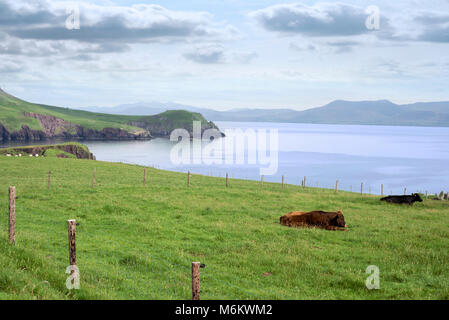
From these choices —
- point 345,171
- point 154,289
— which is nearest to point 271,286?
point 154,289

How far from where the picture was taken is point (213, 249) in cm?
1656

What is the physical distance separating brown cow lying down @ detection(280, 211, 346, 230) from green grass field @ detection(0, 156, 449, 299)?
3.30ft

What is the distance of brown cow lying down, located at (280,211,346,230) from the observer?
21.7 metres

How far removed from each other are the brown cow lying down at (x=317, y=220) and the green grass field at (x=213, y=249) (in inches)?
39.6

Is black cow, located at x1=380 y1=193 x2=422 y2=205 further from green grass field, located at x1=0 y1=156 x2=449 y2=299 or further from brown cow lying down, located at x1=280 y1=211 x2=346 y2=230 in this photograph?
brown cow lying down, located at x1=280 y1=211 x2=346 y2=230

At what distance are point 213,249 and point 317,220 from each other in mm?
8030

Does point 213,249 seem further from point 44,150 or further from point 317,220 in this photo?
Result: point 44,150

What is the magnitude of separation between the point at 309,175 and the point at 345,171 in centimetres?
1933

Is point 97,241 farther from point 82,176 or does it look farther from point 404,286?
point 82,176

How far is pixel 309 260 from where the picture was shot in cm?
1502
